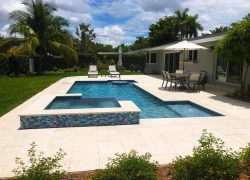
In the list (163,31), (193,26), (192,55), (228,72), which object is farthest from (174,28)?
(228,72)

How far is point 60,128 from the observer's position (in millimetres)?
6031

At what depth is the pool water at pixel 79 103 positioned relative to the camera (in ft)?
29.4

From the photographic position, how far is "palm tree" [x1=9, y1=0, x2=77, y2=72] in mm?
20000

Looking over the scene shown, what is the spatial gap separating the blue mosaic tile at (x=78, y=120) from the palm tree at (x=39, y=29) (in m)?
15.0

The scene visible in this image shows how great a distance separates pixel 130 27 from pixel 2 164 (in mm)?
36231

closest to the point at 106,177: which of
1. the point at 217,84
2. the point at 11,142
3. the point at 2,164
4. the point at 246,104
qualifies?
the point at 2,164

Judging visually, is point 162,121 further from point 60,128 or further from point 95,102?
point 95,102

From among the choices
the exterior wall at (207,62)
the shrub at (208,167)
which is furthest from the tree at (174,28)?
the shrub at (208,167)

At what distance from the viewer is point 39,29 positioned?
69.2ft

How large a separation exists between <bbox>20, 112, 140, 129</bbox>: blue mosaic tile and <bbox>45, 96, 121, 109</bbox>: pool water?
2525 mm

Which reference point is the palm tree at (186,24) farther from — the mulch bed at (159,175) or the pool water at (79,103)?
the mulch bed at (159,175)

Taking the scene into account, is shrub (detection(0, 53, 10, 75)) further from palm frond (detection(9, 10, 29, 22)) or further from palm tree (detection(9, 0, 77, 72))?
palm frond (detection(9, 10, 29, 22))

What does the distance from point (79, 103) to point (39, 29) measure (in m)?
14.5

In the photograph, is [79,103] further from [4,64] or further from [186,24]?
[186,24]
